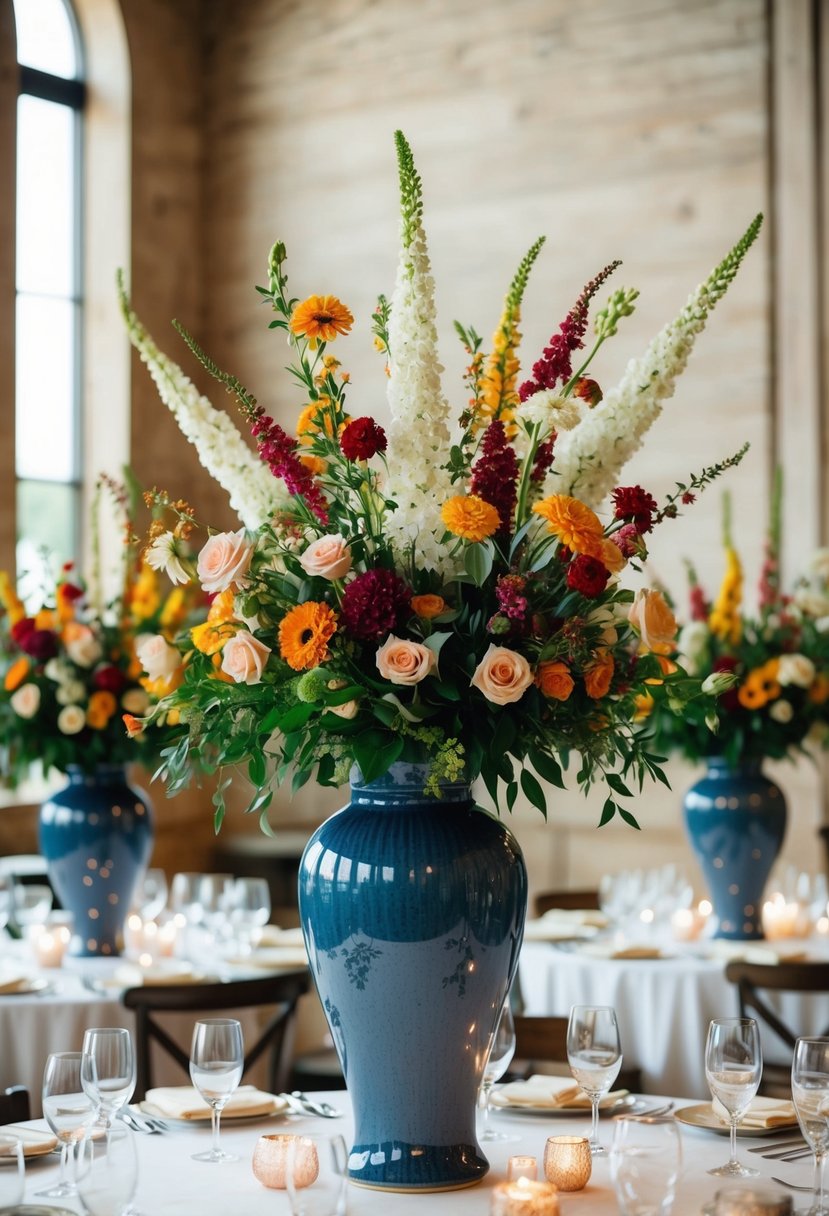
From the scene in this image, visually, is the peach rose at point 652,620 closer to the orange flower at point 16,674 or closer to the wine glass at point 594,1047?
the wine glass at point 594,1047

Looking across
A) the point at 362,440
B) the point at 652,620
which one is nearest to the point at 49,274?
the point at 362,440

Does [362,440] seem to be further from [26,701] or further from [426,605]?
[26,701]

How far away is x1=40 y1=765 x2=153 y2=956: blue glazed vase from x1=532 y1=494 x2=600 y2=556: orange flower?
239 centimetres

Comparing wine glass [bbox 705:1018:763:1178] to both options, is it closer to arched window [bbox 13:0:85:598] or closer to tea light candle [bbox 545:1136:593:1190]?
tea light candle [bbox 545:1136:593:1190]

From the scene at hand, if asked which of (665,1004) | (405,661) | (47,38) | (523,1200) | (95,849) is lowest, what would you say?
(665,1004)

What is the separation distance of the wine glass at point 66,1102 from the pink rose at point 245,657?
0.52m

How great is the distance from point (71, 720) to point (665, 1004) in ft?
5.38

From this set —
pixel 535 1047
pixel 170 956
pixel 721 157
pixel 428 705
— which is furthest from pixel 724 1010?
pixel 721 157

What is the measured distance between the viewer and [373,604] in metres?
2.00

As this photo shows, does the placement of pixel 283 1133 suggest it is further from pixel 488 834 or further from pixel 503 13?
pixel 503 13

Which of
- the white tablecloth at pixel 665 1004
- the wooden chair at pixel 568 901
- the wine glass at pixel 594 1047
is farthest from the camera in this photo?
the wooden chair at pixel 568 901

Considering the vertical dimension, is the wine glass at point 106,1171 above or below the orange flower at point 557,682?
below

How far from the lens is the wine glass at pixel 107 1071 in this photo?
2.02 m

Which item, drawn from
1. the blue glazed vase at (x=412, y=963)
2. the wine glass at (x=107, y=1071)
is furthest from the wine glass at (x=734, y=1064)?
the wine glass at (x=107, y=1071)
